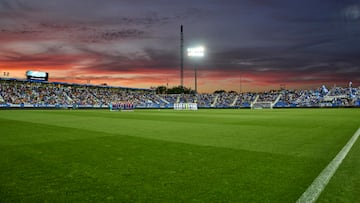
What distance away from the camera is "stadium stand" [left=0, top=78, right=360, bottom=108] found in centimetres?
6077

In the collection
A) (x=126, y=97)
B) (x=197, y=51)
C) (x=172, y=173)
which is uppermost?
(x=197, y=51)

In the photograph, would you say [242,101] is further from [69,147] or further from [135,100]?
[69,147]

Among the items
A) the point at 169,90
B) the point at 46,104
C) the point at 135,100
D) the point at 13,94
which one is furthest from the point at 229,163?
the point at 169,90

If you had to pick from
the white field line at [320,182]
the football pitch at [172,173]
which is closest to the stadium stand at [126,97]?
the football pitch at [172,173]

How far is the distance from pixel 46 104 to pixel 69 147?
63472 millimetres

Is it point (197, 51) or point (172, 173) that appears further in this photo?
point (197, 51)

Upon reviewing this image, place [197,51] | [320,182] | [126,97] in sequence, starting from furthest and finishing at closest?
[126,97] < [197,51] < [320,182]

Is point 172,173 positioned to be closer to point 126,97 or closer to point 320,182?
point 320,182

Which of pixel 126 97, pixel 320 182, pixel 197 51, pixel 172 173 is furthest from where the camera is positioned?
pixel 126 97

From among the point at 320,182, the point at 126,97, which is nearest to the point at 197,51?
the point at 126,97

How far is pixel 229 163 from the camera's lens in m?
5.65

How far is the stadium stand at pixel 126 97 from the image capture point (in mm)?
60766

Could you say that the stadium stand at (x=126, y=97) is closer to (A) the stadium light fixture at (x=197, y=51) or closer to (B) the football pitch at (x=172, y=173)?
(A) the stadium light fixture at (x=197, y=51)

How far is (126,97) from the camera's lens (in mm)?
88812
